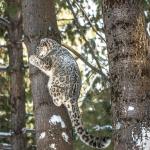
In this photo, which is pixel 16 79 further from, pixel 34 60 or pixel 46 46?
pixel 46 46

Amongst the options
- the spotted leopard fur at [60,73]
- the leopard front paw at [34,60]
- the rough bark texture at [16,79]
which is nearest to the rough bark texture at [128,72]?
the spotted leopard fur at [60,73]

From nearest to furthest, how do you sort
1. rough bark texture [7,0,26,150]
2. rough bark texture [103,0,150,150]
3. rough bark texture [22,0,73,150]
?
rough bark texture [103,0,150,150]
rough bark texture [22,0,73,150]
rough bark texture [7,0,26,150]

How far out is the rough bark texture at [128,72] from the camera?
371cm

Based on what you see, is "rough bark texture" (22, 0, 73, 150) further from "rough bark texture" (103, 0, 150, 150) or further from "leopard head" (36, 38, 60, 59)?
"rough bark texture" (103, 0, 150, 150)

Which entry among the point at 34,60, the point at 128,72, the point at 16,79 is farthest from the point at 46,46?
the point at 16,79

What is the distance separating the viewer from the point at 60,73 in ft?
15.6

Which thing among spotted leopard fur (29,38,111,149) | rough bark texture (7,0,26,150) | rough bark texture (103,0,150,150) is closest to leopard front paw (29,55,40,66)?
spotted leopard fur (29,38,111,149)

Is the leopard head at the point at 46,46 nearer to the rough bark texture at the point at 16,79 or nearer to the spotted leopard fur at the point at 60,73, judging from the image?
the spotted leopard fur at the point at 60,73

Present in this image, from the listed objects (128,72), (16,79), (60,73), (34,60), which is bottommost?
(128,72)

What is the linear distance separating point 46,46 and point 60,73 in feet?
0.90

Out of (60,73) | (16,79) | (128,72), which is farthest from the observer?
(16,79)

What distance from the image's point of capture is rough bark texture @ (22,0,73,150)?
4625 mm

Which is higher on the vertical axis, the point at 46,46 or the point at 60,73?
→ the point at 46,46

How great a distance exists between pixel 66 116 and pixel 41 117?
214 mm
